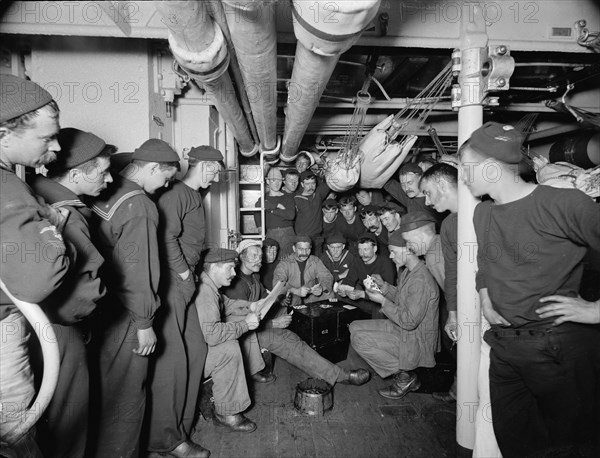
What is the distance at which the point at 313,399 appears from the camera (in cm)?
283

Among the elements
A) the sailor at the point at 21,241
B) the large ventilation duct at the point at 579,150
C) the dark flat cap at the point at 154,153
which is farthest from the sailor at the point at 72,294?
the large ventilation duct at the point at 579,150

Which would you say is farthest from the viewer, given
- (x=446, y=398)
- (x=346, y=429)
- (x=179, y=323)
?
(x=446, y=398)

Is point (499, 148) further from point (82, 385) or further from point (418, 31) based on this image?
point (82, 385)

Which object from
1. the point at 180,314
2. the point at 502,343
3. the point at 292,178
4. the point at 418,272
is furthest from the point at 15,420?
the point at 292,178

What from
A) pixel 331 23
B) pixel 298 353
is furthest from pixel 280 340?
pixel 331 23

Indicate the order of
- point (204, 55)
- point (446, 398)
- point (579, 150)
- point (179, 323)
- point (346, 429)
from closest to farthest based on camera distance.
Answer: point (204, 55), point (179, 323), point (346, 429), point (446, 398), point (579, 150)

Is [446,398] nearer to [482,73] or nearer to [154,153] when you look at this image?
[482,73]

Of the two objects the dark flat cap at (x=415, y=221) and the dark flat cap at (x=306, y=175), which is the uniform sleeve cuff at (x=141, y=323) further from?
the dark flat cap at (x=306, y=175)

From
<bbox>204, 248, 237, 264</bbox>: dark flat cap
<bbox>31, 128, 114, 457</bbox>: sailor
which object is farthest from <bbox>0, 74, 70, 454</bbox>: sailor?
<bbox>204, 248, 237, 264</bbox>: dark flat cap

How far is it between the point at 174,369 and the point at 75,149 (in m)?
1.51

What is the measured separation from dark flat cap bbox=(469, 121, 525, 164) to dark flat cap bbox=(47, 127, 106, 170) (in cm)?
184

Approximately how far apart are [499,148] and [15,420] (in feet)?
7.12

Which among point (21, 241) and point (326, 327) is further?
point (326, 327)

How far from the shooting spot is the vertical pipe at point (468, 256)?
81.7 inches
